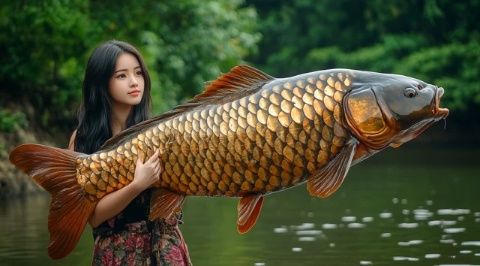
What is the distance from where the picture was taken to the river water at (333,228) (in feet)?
36.3

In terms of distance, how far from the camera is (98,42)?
79.3 ft

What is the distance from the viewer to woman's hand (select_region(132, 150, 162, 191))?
4809 mm

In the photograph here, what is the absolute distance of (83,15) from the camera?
24.0m

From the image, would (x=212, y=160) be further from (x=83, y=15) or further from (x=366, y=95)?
(x=83, y=15)

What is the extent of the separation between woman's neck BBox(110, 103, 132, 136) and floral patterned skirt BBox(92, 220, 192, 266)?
43 cm

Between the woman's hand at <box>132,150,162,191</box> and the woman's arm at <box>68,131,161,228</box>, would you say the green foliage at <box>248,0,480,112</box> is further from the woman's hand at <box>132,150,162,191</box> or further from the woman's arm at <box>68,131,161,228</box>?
the woman's hand at <box>132,150,162,191</box>

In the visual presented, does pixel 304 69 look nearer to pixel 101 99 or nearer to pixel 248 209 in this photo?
pixel 101 99

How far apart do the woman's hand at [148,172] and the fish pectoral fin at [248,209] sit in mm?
352

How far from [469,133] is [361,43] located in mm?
7698

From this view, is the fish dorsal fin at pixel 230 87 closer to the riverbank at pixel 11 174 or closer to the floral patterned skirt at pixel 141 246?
the floral patterned skirt at pixel 141 246

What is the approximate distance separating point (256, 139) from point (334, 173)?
0.32 metres

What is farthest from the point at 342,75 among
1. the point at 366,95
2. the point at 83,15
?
the point at 83,15

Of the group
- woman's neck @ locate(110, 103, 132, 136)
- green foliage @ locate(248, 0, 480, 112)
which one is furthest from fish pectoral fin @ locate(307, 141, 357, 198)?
green foliage @ locate(248, 0, 480, 112)

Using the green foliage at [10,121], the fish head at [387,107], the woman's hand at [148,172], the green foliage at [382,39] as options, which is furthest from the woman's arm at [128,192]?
the green foliage at [382,39]
